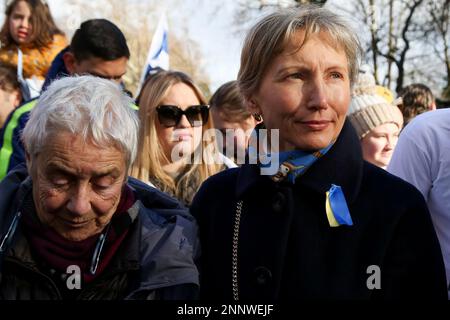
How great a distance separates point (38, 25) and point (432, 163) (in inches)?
152

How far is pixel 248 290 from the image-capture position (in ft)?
8.82

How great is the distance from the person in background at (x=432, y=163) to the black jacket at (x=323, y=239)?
0.65m

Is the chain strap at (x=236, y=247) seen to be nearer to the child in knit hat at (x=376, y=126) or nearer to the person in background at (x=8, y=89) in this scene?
the child in knit hat at (x=376, y=126)

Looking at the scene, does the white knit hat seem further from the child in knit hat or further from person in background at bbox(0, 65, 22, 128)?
person in background at bbox(0, 65, 22, 128)

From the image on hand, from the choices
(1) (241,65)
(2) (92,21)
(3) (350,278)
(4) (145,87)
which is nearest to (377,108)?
(4) (145,87)

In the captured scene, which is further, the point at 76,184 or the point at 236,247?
the point at 236,247

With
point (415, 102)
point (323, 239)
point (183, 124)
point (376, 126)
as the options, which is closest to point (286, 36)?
point (323, 239)

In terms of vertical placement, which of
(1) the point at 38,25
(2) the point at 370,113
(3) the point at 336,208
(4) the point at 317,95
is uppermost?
(1) the point at 38,25

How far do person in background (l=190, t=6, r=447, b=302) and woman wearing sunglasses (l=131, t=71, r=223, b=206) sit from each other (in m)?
1.35

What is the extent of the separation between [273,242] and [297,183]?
0.25 meters

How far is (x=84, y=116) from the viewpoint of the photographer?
249 centimetres

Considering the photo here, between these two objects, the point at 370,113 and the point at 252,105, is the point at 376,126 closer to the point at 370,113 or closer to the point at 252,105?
the point at 370,113

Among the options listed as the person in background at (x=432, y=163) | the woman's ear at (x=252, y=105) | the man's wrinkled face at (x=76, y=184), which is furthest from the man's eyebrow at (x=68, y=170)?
the person in background at (x=432, y=163)

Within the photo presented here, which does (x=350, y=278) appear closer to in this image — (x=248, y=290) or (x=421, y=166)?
(x=248, y=290)
